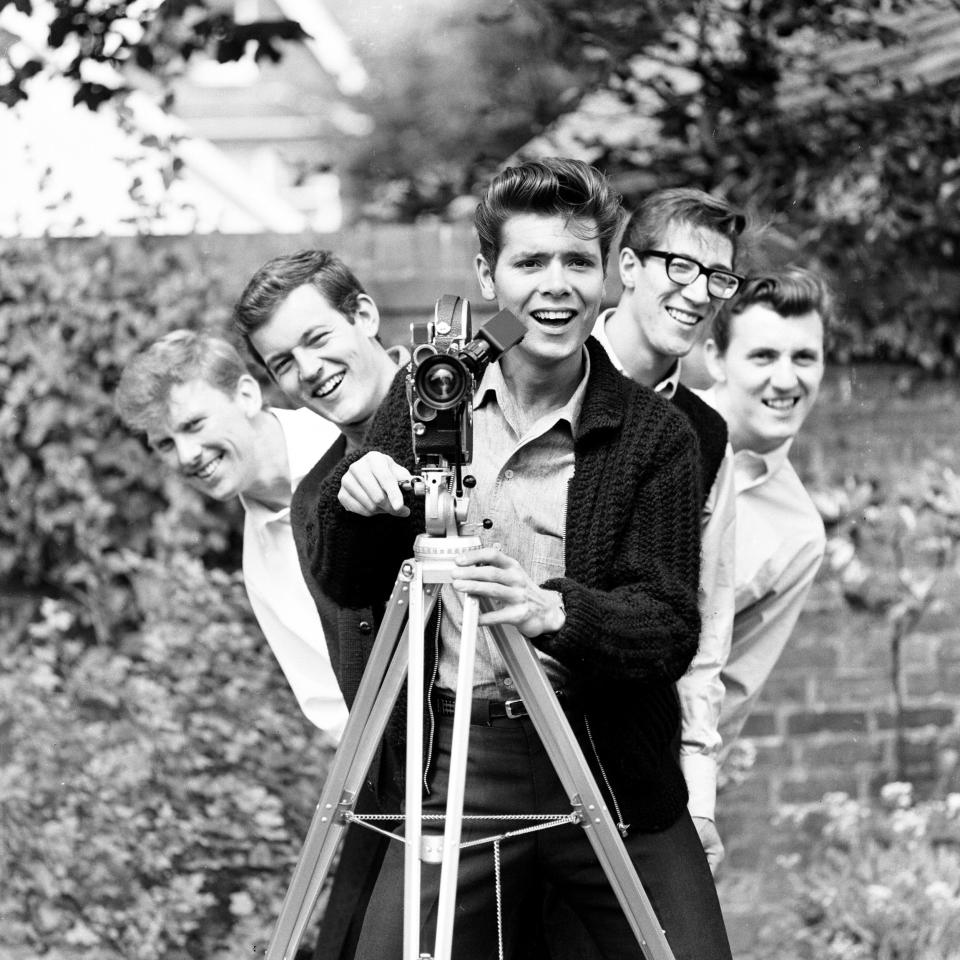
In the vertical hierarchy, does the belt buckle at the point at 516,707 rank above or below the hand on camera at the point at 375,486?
below

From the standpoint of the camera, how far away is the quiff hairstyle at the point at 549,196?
261 cm

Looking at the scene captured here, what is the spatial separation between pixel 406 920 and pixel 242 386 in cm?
172

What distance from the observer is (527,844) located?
2664 mm

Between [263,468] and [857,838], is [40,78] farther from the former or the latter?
[857,838]

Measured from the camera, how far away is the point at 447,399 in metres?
2.26

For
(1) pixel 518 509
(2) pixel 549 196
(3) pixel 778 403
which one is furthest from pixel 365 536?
(3) pixel 778 403

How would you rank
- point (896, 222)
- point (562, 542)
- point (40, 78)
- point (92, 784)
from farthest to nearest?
1. point (896, 222)
2. point (40, 78)
3. point (92, 784)
4. point (562, 542)

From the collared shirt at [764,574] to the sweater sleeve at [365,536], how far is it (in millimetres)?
1141

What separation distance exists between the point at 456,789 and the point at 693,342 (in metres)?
1.34

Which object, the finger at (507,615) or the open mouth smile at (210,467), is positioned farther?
the open mouth smile at (210,467)

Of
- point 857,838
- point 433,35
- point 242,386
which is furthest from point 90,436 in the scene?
point 433,35

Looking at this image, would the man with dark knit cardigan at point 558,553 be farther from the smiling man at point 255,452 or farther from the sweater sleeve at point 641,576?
the smiling man at point 255,452

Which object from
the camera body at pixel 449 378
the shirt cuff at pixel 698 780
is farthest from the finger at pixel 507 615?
the shirt cuff at pixel 698 780

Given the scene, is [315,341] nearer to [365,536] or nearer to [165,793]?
[365,536]
